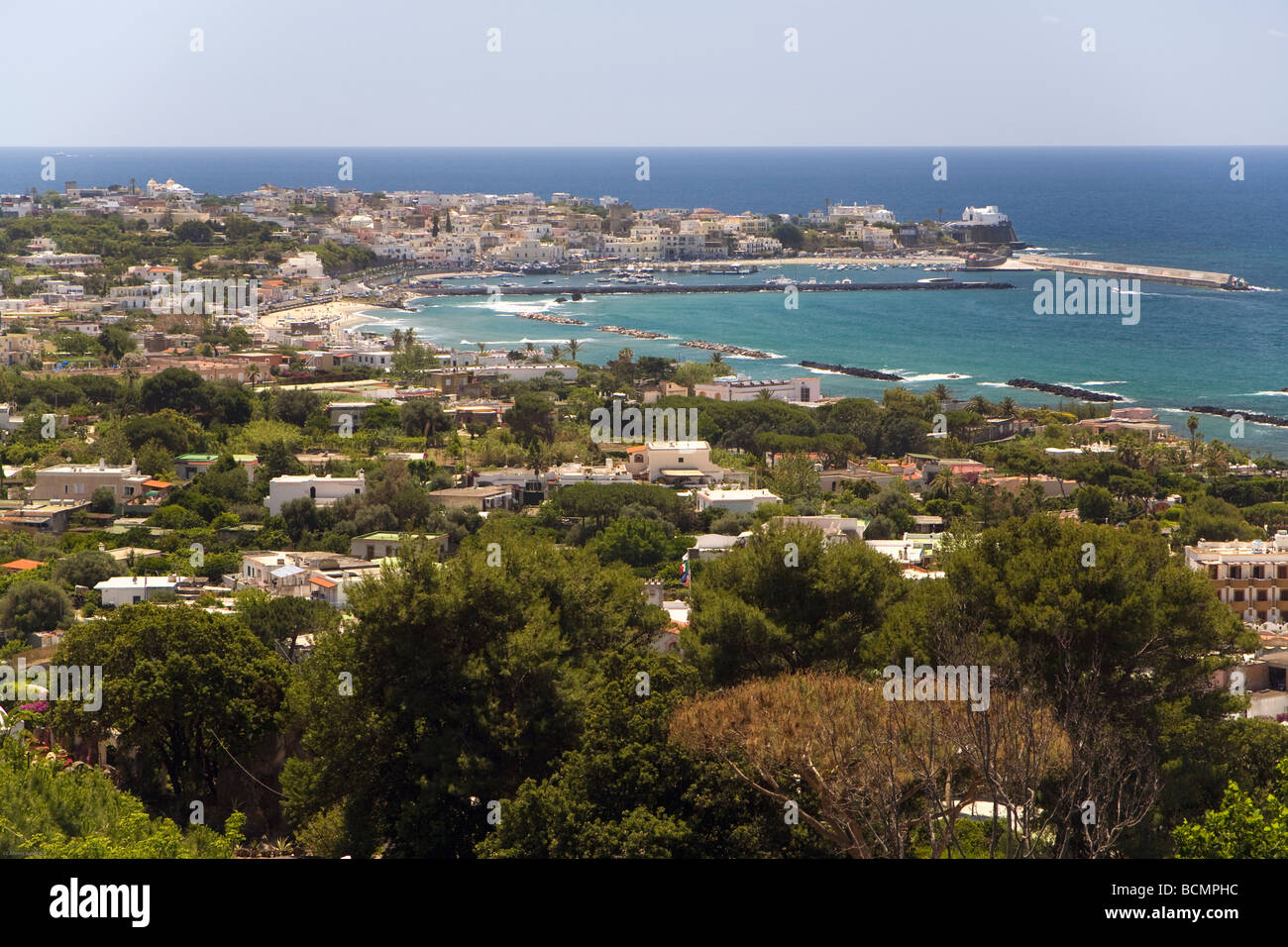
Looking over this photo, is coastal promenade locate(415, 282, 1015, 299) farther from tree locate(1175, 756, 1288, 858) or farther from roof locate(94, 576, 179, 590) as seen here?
tree locate(1175, 756, 1288, 858)

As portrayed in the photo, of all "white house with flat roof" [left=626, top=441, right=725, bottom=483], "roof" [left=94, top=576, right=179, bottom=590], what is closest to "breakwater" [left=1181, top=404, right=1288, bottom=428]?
"white house with flat roof" [left=626, top=441, right=725, bottom=483]

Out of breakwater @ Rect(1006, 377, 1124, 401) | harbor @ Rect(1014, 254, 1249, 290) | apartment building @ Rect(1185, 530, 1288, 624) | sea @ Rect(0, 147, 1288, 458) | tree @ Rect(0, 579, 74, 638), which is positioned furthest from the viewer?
harbor @ Rect(1014, 254, 1249, 290)

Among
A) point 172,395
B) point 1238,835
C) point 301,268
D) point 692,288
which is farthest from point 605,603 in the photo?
point 692,288

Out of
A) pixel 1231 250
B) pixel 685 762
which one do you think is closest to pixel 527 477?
pixel 685 762

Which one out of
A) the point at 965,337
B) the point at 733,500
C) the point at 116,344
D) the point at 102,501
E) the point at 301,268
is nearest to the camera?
the point at 733,500

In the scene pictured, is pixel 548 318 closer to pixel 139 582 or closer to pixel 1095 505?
pixel 1095 505

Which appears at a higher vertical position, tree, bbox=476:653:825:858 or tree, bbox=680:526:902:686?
tree, bbox=680:526:902:686

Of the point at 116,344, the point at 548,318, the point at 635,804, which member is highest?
the point at 548,318
